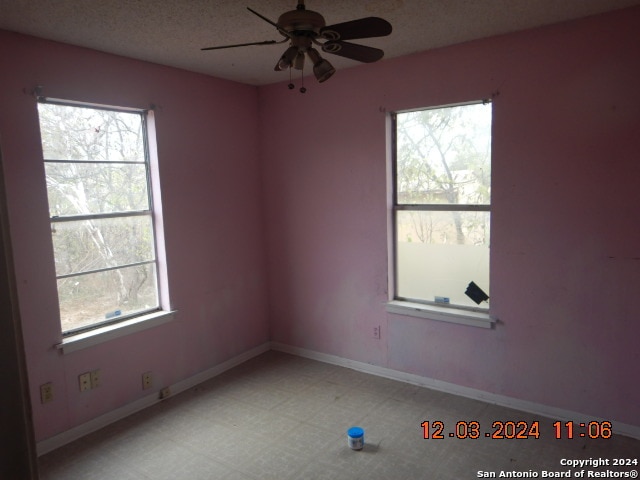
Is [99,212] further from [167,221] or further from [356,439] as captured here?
[356,439]

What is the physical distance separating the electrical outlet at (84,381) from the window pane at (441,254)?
2.37 meters

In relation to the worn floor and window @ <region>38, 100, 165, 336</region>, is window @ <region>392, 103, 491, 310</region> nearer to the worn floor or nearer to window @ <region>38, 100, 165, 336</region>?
the worn floor

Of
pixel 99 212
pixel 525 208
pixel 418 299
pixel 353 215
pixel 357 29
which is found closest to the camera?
pixel 357 29

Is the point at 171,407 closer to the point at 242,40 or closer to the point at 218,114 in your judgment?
the point at 218,114

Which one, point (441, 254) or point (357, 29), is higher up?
point (357, 29)

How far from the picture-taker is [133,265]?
333 cm

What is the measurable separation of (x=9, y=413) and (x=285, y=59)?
1812mm

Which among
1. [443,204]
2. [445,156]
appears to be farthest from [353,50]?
[443,204]

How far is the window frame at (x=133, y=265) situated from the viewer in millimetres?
2916

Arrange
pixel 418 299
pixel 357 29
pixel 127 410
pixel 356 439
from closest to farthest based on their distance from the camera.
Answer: pixel 357 29 → pixel 356 439 → pixel 127 410 → pixel 418 299

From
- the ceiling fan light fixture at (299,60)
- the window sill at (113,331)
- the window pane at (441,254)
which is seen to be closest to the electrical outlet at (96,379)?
the window sill at (113,331)

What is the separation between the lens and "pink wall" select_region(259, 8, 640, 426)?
267cm

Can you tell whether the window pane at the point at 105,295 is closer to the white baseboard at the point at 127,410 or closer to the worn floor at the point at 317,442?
the white baseboard at the point at 127,410

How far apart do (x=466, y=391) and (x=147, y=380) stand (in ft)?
7.86
